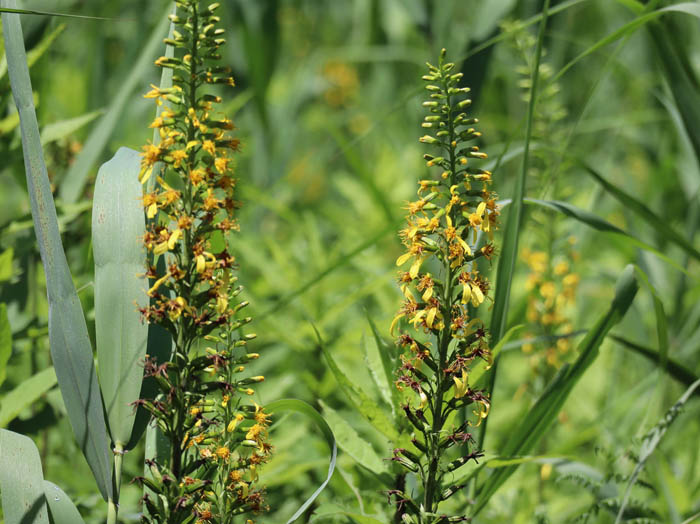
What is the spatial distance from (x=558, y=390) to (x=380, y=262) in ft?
7.73

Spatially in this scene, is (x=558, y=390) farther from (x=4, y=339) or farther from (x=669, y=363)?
(x=4, y=339)

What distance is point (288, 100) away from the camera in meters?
5.81

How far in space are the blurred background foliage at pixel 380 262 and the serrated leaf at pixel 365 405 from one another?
0.30ft

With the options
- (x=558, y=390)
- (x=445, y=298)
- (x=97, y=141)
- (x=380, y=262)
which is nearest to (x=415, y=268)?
(x=445, y=298)

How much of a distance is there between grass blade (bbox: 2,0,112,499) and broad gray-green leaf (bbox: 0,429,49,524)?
130 millimetres

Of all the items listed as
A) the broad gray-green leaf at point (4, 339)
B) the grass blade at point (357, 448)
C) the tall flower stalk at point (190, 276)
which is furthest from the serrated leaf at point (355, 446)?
the broad gray-green leaf at point (4, 339)

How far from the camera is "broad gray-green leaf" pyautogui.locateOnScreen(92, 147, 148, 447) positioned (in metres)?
1.71

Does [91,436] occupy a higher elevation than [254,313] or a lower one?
higher

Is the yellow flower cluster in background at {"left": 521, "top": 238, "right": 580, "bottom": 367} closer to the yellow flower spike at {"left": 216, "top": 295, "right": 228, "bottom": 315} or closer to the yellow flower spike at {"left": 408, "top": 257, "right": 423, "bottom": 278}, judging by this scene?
the yellow flower spike at {"left": 408, "top": 257, "right": 423, "bottom": 278}

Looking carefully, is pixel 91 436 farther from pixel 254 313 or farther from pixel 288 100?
pixel 288 100

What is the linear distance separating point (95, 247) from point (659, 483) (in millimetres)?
1944

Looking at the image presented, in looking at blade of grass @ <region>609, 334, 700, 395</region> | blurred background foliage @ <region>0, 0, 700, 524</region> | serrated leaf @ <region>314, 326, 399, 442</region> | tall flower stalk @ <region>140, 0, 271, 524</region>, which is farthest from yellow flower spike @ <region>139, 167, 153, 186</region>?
blade of grass @ <region>609, 334, 700, 395</region>

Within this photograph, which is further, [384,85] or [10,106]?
[384,85]

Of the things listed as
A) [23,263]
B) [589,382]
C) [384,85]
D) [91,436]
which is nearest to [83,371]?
[91,436]
